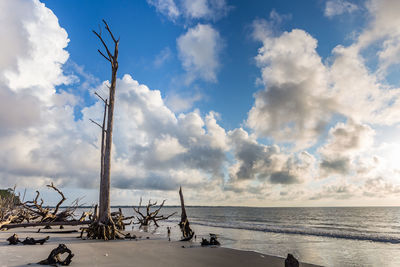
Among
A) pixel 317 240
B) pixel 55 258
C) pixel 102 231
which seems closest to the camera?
pixel 55 258

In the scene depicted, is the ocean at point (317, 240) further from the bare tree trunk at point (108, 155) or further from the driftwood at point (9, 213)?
the driftwood at point (9, 213)

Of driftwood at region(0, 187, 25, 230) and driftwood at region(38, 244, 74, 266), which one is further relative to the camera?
driftwood at region(0, 187, 25, 230)

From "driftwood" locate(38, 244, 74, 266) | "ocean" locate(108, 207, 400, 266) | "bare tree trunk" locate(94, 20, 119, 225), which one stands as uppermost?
"bare tree trunk" locate(94, 20, 119, 225)

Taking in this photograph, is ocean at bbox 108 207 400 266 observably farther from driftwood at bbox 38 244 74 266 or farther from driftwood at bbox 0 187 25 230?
driftwood at bbox 0 187 25 230

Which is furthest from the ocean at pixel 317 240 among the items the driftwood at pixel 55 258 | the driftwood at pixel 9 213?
the driftwood at pixel 9 213

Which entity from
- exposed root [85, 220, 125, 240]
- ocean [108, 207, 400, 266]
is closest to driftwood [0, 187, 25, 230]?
exposed root [85, 220, 125, 240]

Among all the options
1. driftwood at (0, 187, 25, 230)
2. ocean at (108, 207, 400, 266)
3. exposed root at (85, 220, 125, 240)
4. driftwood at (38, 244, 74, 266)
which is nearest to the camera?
driftwood at (38, 244, 74, 266)

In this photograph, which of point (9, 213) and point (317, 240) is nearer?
point (317, 240)

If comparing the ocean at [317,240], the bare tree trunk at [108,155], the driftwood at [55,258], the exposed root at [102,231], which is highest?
the bare tree trunk at [108,155]

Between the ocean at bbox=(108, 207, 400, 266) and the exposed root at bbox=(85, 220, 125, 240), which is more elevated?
the exposed root at bbox=(85, 220, 125, 240)

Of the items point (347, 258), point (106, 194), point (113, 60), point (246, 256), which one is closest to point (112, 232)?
point (106, 194)

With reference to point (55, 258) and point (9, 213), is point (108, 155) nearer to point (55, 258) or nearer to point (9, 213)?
point (55, 258)

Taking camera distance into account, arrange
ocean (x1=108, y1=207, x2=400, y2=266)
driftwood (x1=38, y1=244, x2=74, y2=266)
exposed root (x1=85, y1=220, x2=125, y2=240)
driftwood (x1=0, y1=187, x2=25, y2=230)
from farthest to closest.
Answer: driftwood (x1=0, y1=187, x2=25, y2=230)
exposed root (x1=85, y1=220, x2=125, y2=240)
ocean (x1=108, y1=207, x2=400, y2=266)
driftwood (x1=38, y1=244, x2=74, y2=266)

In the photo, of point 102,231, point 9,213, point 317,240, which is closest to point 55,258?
point 102,231
